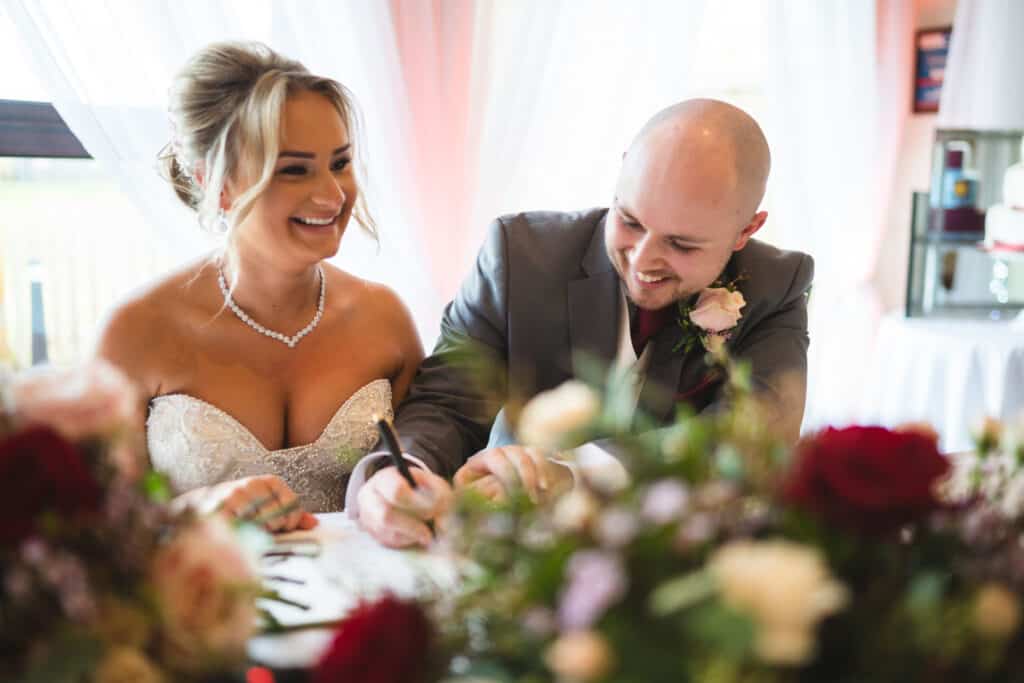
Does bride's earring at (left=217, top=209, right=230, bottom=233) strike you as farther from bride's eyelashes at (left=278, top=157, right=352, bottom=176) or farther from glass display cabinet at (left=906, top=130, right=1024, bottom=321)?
glass display cabinet at (left=906, top=130, right=1024, bottom=321)

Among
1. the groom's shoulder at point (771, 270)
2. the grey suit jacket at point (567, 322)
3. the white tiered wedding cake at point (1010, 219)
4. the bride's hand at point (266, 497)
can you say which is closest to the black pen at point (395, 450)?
the bride's hand at point (266, 497)

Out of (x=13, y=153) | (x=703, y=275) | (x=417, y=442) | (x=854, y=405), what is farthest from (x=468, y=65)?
(x=854, y=405)

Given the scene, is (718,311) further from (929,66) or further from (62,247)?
(929,66)

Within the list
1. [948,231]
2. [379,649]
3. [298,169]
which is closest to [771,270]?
[298,169]

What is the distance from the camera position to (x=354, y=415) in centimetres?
197

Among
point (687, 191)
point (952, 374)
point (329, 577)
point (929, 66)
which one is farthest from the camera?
point (929, 66)

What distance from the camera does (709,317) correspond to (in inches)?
77.1

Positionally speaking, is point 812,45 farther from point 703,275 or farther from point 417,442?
point 417,442

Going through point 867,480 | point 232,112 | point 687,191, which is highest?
point 232,112

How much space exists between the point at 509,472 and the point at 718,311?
0.81 meters

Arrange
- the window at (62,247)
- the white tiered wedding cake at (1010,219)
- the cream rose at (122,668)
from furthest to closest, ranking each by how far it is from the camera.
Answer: the white tiered wedding cake at (1010,219) → the window at (62,247) → the cream rose at (122,668)

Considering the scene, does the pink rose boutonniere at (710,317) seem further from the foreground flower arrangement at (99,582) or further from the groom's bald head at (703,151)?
the foreground flower arrangement at (99,582)

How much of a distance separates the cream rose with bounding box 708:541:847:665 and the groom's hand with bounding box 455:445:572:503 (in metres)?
0.73

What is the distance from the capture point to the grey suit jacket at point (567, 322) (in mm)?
2012
